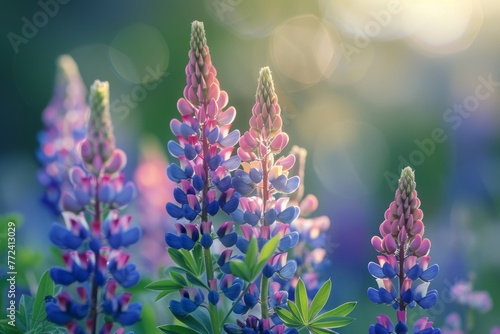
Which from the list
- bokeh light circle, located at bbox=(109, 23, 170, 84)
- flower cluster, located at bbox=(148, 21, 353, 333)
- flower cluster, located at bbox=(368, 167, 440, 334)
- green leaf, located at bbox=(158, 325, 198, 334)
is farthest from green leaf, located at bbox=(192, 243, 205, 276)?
bokeh light circle, located at bbox=(109, 23, 170, 84)

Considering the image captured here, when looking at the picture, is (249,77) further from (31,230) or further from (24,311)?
(24,311)

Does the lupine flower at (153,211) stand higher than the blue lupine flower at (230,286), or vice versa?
the lupine flower at (153,211)

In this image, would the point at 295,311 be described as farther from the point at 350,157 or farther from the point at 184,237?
the point at 350,157

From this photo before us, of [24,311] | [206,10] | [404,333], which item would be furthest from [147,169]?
[206,10]

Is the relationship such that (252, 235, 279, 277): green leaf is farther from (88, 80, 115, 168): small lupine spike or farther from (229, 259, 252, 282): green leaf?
(88, 80, 115, 168): small lupine spike

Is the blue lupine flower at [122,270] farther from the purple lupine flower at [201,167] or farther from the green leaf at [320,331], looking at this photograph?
the green leaf at [320,331]

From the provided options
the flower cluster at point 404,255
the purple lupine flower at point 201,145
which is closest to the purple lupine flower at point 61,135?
the purple lupine flower at point 201,145
